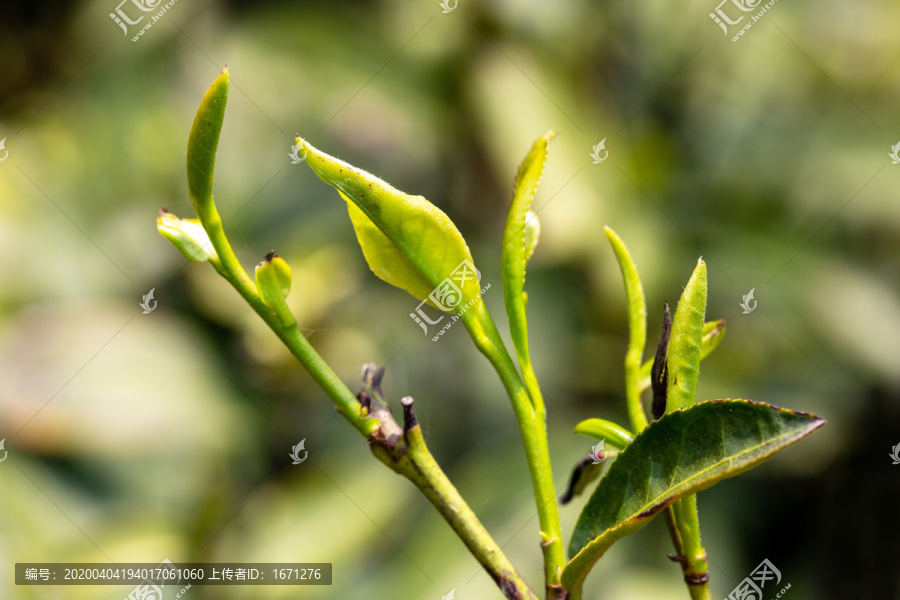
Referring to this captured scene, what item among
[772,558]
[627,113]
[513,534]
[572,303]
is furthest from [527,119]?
[772,558]

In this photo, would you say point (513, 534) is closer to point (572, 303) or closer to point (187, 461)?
point (572, 303)

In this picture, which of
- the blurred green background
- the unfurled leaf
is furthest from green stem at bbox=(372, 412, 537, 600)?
the blurred green background

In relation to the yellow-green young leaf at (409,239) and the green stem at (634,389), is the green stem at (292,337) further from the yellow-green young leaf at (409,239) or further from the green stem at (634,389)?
the green stem at (634,389)

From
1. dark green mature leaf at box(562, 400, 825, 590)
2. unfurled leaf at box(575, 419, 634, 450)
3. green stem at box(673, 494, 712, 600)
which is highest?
unfurled leaf at box(575, 419, 634, 450)

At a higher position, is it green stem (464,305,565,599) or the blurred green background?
the blurred green background

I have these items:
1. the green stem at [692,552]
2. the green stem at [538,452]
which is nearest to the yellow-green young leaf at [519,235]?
the green stem at [538,452]

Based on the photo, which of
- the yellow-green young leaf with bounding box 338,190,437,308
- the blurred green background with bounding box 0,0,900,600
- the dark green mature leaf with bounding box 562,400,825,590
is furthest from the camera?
the blurred green background with bounding box 0,0,900,600

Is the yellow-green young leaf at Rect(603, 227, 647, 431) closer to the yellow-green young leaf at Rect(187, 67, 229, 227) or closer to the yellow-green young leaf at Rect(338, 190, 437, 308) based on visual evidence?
the yellow-green young leaf at Rect(338, 190, 437, 308)
